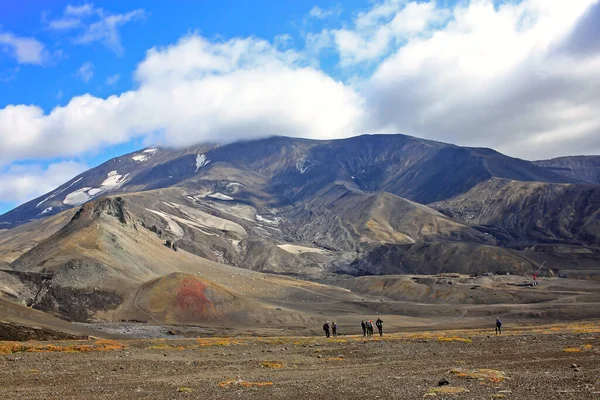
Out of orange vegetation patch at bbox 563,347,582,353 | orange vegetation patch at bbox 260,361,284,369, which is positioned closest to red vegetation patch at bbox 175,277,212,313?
orange vegetation patch at bbox 260,361,284,369

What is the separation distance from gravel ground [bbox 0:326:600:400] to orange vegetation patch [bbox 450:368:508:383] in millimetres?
37

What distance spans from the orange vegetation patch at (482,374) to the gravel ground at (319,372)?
0.04 metres

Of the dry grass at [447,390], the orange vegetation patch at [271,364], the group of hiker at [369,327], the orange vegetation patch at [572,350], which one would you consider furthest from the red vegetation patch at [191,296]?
the dry grass at [447,390]

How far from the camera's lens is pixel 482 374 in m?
21.3

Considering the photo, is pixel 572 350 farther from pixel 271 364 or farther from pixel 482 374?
pixel 271 364

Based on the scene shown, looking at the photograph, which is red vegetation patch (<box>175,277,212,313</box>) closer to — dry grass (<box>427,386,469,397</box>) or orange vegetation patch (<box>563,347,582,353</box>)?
orange vegetation patch (<box>563,347,582,353</box>)

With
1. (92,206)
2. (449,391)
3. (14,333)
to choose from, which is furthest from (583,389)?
(92,206)

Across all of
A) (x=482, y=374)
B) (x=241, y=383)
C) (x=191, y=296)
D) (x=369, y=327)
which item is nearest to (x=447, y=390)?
(x=482, y=374)

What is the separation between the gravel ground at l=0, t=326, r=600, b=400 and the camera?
18.8 meters

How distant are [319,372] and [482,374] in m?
7.23

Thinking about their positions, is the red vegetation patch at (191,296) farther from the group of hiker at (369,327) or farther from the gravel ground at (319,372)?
the gravel ground at (319,372)

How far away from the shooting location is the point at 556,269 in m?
185

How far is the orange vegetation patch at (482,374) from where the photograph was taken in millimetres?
20281

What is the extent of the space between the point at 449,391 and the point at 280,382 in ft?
23.0
